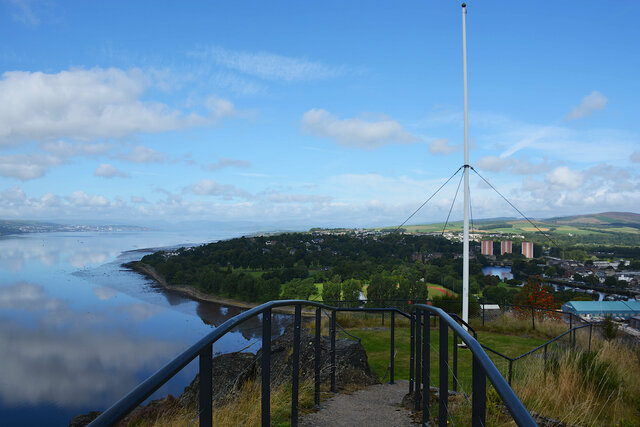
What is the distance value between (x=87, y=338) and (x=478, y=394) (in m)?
58.1

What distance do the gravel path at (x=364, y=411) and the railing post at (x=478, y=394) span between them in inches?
98.1

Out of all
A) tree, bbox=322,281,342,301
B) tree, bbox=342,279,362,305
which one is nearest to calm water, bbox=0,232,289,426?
tree, bbox=322,281,342,301

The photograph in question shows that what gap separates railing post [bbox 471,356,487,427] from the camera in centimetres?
156

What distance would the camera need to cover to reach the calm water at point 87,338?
33.1 meters

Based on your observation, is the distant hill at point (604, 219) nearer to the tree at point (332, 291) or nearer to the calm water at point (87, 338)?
the tree at point (332, 291)

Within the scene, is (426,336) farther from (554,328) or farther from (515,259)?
(515,259)

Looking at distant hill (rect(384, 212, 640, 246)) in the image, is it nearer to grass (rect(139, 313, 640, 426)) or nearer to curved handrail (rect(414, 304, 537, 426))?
grass (rect(139, 313, 640, 426))

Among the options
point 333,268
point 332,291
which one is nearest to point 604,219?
point 333,268

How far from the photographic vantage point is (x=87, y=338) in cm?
4956

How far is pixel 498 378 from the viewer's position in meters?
1.33

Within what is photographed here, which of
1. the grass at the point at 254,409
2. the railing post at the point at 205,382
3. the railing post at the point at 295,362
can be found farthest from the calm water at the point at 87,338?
the railing post at the point at 205,382

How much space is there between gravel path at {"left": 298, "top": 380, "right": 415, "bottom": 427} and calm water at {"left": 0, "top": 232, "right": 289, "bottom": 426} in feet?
46.6

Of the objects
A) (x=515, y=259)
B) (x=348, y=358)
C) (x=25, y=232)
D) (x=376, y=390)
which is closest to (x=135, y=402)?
(x=376, y=390)

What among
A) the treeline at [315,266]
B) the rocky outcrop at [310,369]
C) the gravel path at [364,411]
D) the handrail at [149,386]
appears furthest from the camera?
the treeline at [315,266]
